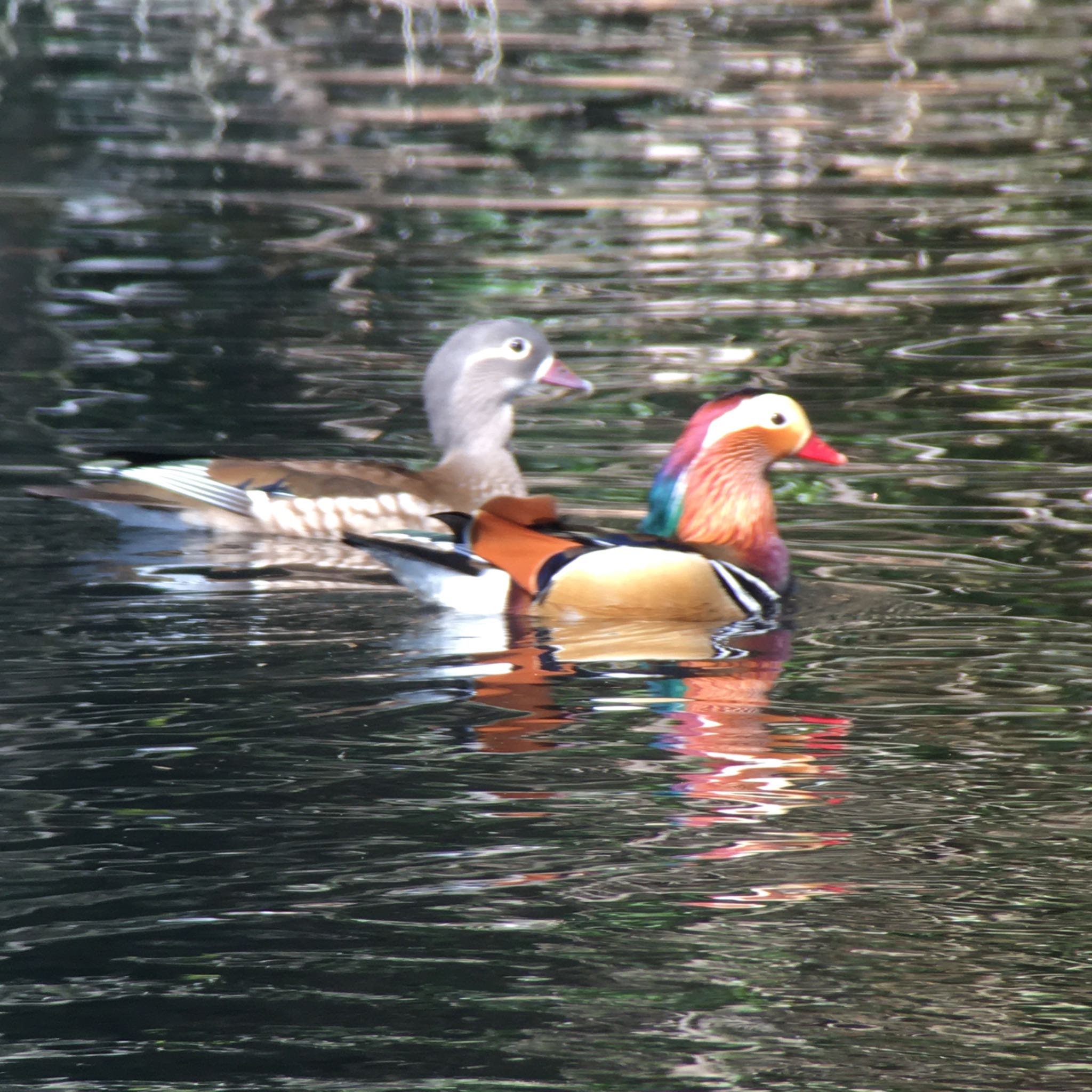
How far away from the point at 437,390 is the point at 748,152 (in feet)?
43.2

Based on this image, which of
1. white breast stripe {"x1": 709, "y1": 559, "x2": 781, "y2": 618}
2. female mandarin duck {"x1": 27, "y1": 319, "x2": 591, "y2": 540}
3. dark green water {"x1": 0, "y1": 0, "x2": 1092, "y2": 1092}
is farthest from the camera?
female mandarin duck {"x1": 27, "y1": 319, "x2": 591, "y2": 540}

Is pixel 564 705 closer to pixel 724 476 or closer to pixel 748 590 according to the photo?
pixel 748 590

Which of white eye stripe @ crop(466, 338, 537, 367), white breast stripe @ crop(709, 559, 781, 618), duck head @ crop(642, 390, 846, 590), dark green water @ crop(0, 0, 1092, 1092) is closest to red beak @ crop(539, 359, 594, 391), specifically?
white eye stripe @ crop(466, 338, 537, 367)

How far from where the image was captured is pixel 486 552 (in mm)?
8219

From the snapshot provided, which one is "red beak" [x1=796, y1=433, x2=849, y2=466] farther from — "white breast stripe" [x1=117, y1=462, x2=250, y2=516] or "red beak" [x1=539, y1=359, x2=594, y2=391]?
"white breast stripe" [x1=117, y1=462, x2=250, y2=516]

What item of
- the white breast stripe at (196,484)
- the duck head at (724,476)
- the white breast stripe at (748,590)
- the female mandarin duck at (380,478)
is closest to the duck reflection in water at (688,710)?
the white breast stripe at (748,590)

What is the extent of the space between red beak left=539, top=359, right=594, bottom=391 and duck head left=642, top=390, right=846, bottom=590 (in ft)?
4.82

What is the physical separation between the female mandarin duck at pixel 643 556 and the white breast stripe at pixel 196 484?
1.33m

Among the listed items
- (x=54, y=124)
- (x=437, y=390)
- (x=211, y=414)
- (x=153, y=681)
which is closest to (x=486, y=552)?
(x=153, y=681)

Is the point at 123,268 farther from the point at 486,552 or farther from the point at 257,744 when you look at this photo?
the point at 257,744

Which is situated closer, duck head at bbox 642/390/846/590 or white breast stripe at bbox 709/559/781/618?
white breast stripe at bbox 709/559/781/618

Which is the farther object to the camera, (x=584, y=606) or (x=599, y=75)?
(x=599, y=75)

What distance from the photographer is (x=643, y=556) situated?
8.09 metres

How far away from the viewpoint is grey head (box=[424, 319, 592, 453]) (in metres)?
10.0
